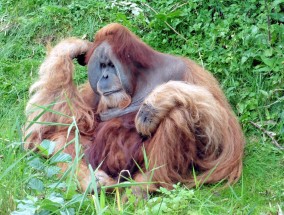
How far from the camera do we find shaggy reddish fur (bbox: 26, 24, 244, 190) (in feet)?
12.6

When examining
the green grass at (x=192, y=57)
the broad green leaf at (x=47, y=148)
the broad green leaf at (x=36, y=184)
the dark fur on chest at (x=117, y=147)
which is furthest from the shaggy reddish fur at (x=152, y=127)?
the broad green leaf at (x=36, y=184)

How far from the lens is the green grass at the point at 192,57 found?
340 centimetres

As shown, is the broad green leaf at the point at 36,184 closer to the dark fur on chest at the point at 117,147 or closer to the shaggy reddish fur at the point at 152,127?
the shaggy reddish fur at the point at 152,127

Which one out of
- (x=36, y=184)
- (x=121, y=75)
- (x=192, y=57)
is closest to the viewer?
(x=36, y=184)

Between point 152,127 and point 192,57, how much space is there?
1.25 m

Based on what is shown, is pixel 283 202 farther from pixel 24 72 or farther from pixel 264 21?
pixel 24 72

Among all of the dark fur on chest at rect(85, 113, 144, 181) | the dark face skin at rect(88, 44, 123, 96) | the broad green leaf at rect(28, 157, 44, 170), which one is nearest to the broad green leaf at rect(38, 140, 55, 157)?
the broad green leaf at rect(28, 157, 44, 170)

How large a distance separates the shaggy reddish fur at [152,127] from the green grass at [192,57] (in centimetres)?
14

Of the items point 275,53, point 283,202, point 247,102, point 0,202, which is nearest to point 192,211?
point 283,202

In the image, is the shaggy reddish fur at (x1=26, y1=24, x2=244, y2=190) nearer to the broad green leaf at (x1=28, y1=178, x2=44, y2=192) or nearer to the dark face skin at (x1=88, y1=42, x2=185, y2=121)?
the dark face skin at (x1=88, y1=42, x2=185, y2=121)

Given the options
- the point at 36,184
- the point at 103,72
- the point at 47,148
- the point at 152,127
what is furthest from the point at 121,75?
the point at 36,184

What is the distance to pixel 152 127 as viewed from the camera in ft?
12.8

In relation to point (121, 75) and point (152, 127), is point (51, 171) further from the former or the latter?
point (121, 75)

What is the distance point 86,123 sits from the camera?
4.22m
